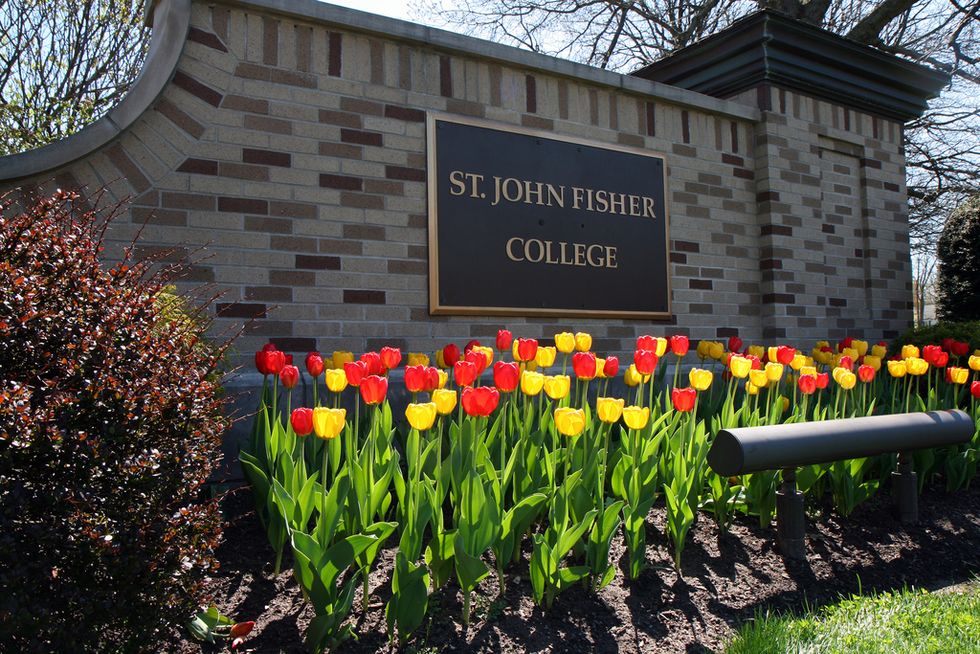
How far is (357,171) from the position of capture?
184 inches

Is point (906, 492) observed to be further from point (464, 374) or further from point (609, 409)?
point (464, 374)

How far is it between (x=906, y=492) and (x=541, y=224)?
9.00ft

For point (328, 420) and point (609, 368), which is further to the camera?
point (609, 368)

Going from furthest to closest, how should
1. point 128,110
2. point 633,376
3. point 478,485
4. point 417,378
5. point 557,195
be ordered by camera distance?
1. point 557,195
2. point 128,110
3. point 633,376
4. point 417,378
5. point 478,485

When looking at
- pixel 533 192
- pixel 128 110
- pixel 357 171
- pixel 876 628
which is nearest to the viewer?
pixel 876 628

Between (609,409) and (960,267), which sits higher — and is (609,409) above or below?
below

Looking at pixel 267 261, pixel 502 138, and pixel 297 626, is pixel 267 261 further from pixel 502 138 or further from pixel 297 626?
pixel 297 626

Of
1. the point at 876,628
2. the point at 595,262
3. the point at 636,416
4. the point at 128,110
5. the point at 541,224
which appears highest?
the point at 128,110

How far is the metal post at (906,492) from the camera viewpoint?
12.0ft

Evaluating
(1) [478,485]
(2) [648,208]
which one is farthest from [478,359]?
(2) [648,208]

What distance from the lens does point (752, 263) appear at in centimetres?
650

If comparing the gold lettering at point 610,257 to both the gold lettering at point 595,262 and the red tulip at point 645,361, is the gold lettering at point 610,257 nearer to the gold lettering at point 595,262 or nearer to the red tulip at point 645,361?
the gold lettering at point 595,262

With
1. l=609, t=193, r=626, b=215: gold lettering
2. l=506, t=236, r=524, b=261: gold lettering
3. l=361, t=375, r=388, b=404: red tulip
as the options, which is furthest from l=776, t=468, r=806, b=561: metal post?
l=609, t=193, r=626, b=215: gold lettering

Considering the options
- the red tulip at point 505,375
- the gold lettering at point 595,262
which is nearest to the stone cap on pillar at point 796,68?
the gold lettering at point 595,262
